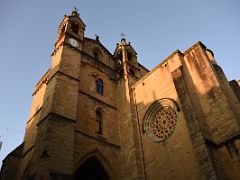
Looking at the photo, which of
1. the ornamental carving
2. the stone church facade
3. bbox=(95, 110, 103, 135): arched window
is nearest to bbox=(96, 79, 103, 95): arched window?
the stone church facade

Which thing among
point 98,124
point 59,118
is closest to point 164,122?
point 98,124

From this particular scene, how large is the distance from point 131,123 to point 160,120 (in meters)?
1.64

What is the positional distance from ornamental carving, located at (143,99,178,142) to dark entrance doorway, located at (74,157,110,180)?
283 centimetres

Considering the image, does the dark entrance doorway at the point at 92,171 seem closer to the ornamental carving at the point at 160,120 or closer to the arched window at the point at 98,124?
the arched window at the point at 98,124

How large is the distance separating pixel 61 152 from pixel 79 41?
8.23 m

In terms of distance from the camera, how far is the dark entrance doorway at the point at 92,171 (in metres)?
11.3

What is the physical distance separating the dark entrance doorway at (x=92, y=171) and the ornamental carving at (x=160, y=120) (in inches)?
111

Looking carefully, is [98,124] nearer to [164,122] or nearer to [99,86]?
[99,86]

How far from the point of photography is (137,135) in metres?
12.4

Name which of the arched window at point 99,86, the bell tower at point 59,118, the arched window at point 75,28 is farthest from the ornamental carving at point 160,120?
the arched window at point 75,28

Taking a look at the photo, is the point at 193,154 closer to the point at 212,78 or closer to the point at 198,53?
the point at 212,78

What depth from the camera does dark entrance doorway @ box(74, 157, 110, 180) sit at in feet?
37.0

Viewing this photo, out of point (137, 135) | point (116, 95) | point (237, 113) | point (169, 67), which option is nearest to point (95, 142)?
point (137, 135)

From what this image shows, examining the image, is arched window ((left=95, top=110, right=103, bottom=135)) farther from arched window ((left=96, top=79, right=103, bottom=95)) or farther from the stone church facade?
arched window ((left=96, top=79, right=103, bottom=95))
